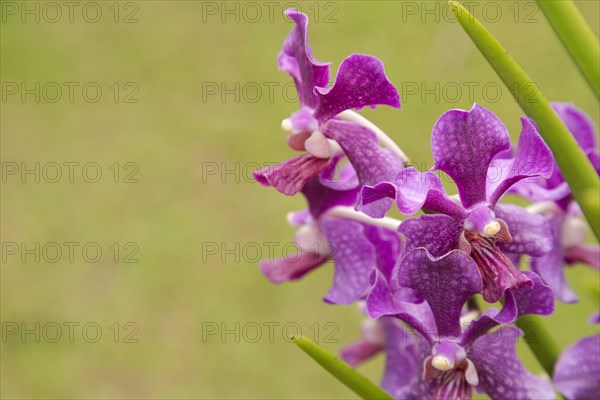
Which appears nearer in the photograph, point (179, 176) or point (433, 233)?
point (433, 233)

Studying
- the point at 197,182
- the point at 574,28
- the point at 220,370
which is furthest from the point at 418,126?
the point at 574,28

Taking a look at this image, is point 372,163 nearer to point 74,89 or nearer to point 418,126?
point 418,126
